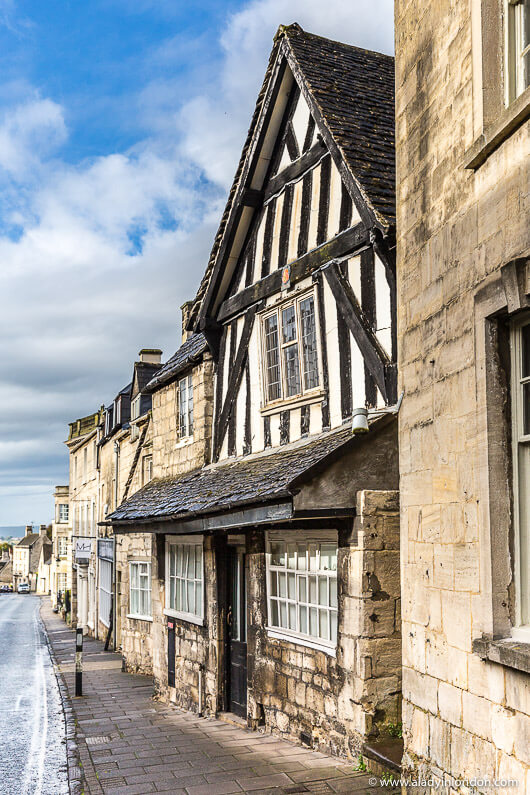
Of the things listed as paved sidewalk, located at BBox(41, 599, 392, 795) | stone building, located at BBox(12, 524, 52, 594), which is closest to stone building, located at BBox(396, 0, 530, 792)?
paved sidewalk, located at BBox(41, 599, 392, 795)

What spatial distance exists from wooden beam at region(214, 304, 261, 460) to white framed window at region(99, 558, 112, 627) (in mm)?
12809

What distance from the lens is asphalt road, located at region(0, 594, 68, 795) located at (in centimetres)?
793

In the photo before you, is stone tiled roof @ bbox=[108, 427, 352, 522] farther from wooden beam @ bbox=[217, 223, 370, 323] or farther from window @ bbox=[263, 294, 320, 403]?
wooden beam @ bbox=[217, 223, 370, 323]

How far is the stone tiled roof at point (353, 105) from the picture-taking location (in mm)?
8344

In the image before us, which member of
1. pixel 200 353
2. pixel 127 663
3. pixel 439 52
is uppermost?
pixel 439 52

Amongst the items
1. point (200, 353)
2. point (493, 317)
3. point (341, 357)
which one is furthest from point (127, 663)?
point (493, 317)

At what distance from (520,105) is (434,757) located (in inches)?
171

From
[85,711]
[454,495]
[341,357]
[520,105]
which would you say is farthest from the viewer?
[85,711]

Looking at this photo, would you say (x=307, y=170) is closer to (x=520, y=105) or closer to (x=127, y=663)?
(x=520, y=105)

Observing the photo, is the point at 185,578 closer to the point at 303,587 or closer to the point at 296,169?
the point at 303,587

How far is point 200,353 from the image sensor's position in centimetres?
1245

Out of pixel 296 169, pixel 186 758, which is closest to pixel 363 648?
pixel 186 758

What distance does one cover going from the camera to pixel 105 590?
24906 mm

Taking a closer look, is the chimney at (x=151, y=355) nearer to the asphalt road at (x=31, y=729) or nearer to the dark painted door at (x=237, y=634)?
the asphalt road at (x=31, y=729)
